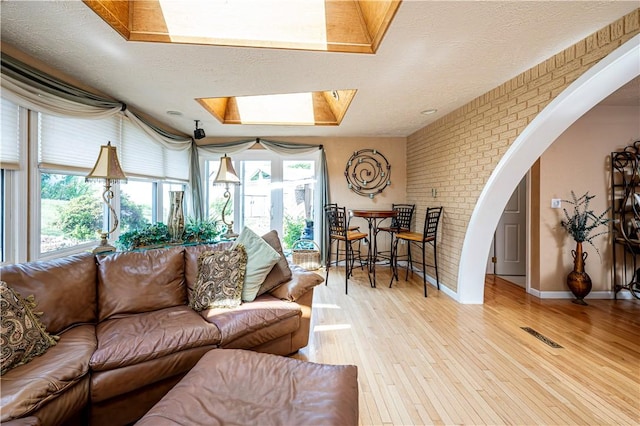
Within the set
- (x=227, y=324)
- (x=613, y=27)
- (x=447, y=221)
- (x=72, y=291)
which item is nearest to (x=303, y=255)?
(x=447, y=221)

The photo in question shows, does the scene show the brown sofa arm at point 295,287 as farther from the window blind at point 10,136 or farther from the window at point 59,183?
the window blind at point 10,136

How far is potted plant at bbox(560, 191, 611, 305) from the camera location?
312 centimetres

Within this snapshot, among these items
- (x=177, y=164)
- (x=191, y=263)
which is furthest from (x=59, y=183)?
(x=177, y=164)

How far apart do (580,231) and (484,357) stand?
88.1 inches

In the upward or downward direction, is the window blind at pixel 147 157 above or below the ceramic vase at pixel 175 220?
above

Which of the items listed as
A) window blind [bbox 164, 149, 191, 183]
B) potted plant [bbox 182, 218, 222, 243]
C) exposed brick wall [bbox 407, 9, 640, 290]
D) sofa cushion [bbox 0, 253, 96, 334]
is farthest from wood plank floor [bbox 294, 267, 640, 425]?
window blind [bbox 164, 149, 191, 183]

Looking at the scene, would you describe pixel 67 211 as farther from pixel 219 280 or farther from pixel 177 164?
pixel 177 164

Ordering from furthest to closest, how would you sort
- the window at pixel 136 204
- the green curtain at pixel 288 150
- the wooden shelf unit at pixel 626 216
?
the green curtain at pixel 288 150
the window at pixel 136 204
the wooden shelf unit at pixel 626 216

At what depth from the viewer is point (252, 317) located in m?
1.83

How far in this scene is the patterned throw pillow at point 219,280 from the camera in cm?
200

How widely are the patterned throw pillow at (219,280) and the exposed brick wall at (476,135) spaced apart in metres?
2.61

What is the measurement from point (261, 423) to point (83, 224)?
2.83 meters

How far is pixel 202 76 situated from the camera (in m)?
2.41

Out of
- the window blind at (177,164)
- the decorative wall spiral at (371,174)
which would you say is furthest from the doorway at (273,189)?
the window blind at (177,164)
